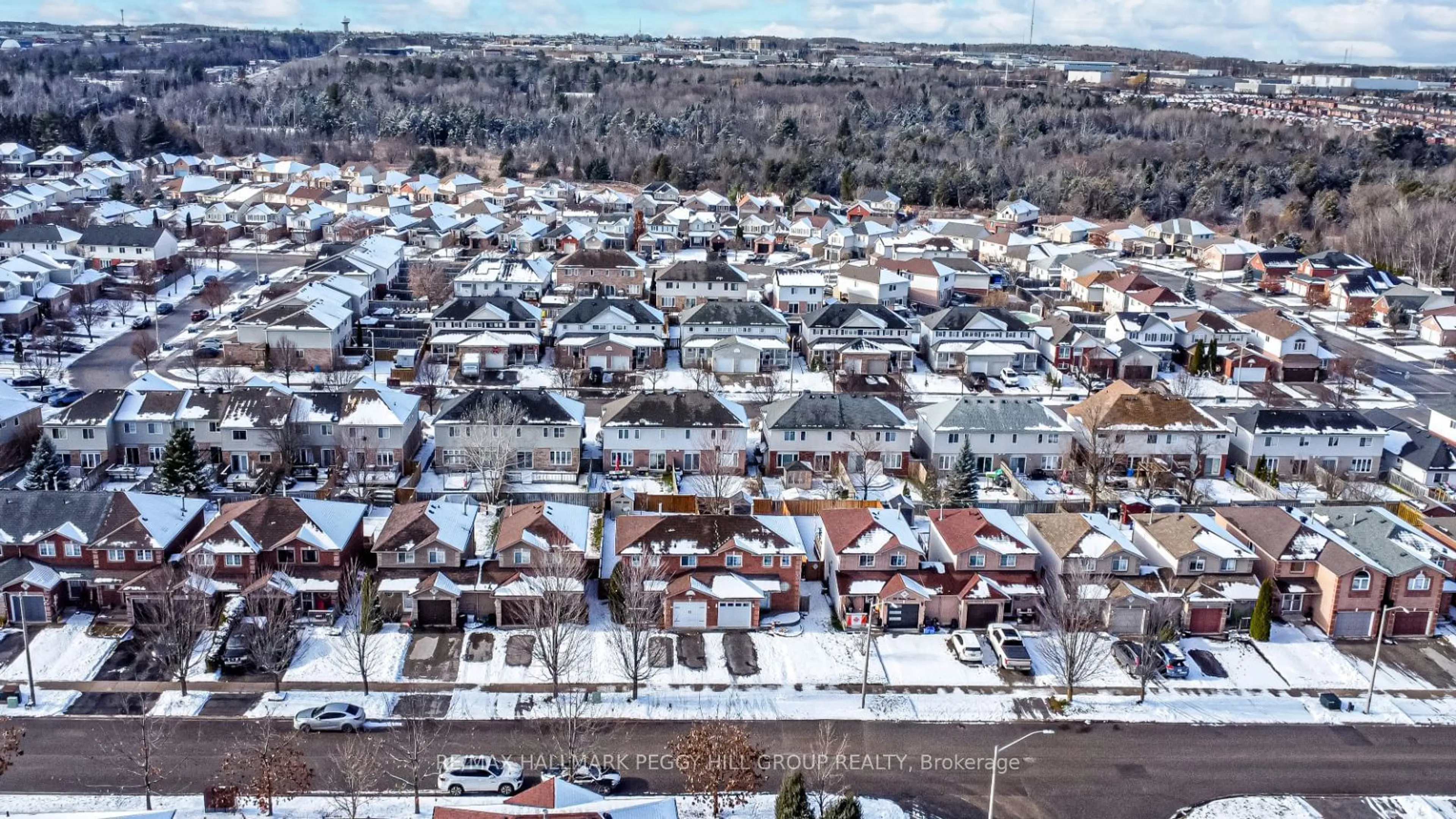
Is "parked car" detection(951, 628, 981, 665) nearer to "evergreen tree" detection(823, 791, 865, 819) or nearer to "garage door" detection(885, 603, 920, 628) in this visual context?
"garage door" detection(885, 603, 920, 628)

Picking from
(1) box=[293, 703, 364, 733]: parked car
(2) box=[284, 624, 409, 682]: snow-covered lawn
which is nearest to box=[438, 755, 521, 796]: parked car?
(1) box=[293, 703, 364, 733]: parked car

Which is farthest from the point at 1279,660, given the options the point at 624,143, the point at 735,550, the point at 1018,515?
the point at 624,143

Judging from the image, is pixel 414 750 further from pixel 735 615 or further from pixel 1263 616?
pixel 1263 616

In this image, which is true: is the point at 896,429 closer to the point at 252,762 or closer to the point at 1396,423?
the point at 1396,423

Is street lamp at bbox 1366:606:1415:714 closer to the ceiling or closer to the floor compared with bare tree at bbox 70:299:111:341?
closer to the floor

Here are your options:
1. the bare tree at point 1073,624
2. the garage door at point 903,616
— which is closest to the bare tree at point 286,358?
the garage door at point 903,616

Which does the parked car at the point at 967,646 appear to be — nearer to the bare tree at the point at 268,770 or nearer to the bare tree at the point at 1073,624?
Answer: the bare tree at the point at 1073,624
